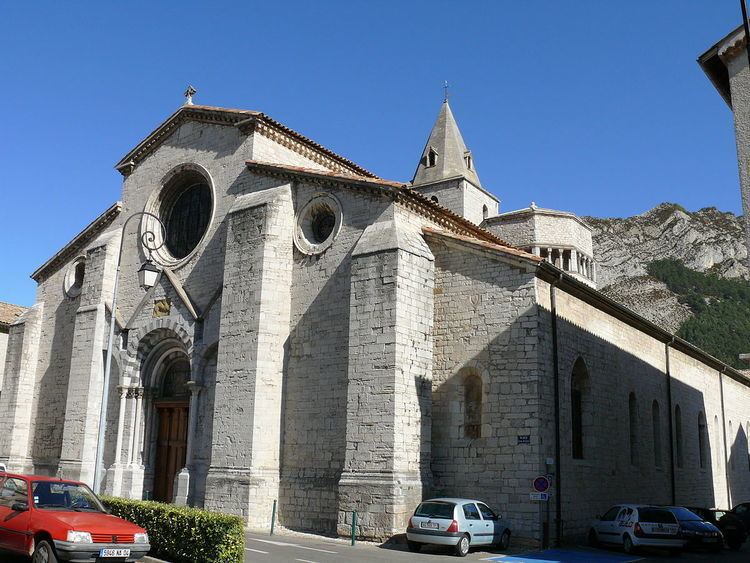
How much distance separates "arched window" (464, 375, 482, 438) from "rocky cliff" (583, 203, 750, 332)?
73.8 metres

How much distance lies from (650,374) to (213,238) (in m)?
15.6

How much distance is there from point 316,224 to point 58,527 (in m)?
12.2

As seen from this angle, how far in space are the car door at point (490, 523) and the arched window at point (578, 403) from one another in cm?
407

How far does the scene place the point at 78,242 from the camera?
2727cm

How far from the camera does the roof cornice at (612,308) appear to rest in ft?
58.1

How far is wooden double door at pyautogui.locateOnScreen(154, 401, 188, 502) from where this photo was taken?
21641 millimetres

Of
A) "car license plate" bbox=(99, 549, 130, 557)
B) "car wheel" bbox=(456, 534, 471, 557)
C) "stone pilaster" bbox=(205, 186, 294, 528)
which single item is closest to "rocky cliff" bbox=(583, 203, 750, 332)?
"stone pilaster" bbox=(205, 186, 294, 528)

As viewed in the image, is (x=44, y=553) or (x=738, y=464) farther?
(x=738, y=464)

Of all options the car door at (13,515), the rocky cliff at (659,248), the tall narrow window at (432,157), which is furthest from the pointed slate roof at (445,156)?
the rocky cliff at (659,248)

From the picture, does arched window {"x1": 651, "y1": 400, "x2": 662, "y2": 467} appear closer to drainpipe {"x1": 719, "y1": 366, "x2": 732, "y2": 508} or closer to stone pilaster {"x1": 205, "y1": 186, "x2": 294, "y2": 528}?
drainpipe {"x1": 719, "y1": 366, "x2": 732, "y2": 508}

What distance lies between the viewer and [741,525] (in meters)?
19.1

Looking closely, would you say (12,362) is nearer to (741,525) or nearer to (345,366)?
(345,366)

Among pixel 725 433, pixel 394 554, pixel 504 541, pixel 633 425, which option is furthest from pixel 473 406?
pixel 725 433

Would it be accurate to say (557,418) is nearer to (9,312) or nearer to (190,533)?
(190,533)
